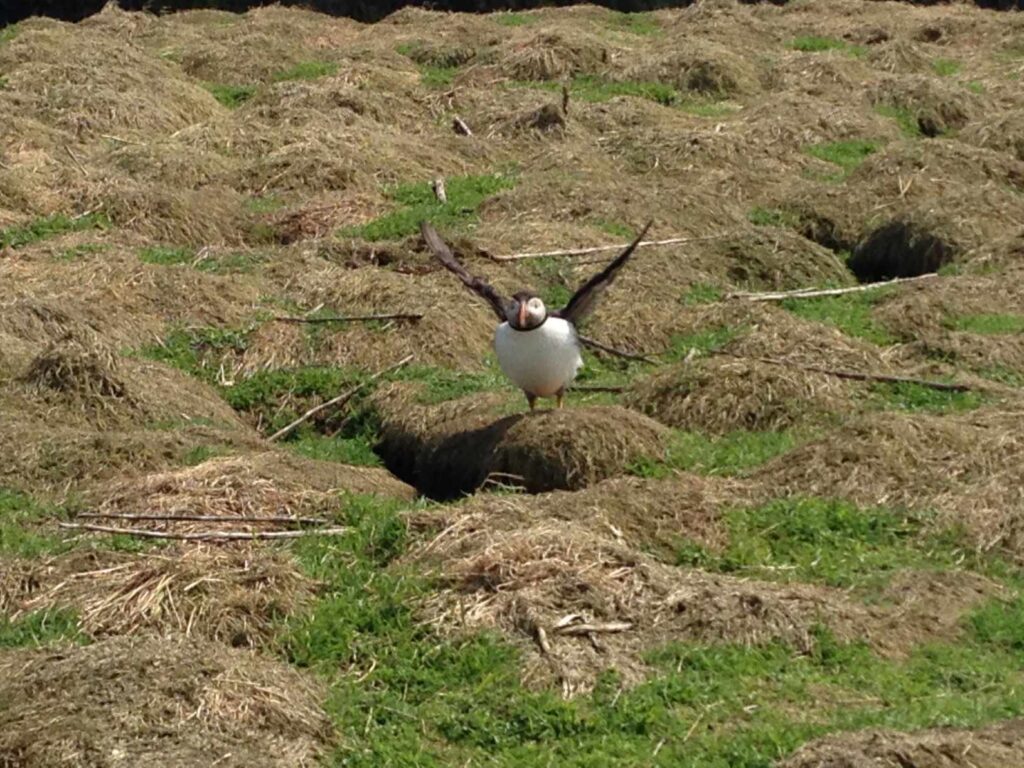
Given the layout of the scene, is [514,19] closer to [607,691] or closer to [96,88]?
[96,88]

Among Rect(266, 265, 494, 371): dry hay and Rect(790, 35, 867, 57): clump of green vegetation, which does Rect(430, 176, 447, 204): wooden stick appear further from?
Rect(790, 35, 867, 57): clump of green vegetation

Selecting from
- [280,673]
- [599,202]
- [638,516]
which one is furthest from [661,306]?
[280,673]

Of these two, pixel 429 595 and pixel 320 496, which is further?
pixel 320 496

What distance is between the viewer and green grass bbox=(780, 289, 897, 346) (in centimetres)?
1439

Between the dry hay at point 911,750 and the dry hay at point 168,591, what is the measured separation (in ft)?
8.36

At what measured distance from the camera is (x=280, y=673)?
853 centimetres

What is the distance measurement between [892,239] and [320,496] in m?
7.72

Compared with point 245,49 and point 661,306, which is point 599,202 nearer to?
point 661,306

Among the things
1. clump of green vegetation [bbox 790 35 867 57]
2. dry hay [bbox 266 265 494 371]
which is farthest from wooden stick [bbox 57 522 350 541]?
clump of green vegetation [bbox 790 35 867 57]

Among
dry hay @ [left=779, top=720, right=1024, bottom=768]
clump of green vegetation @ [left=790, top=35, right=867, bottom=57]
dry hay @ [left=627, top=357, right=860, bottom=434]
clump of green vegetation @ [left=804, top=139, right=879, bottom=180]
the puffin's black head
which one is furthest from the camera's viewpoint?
clump of green vegetation @ [left=790, top=35, right=867, bottom=57]

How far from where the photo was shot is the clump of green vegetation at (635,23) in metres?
26.5

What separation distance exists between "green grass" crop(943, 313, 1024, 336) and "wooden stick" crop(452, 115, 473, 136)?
7.26 metres

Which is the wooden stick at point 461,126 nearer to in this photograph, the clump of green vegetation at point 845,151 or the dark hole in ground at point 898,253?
the clump of green vegetation at point 845,151

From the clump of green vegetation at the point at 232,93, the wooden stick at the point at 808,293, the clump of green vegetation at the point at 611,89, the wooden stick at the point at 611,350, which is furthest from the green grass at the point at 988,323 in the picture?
the clump of green vegetation at the point at 232,93
